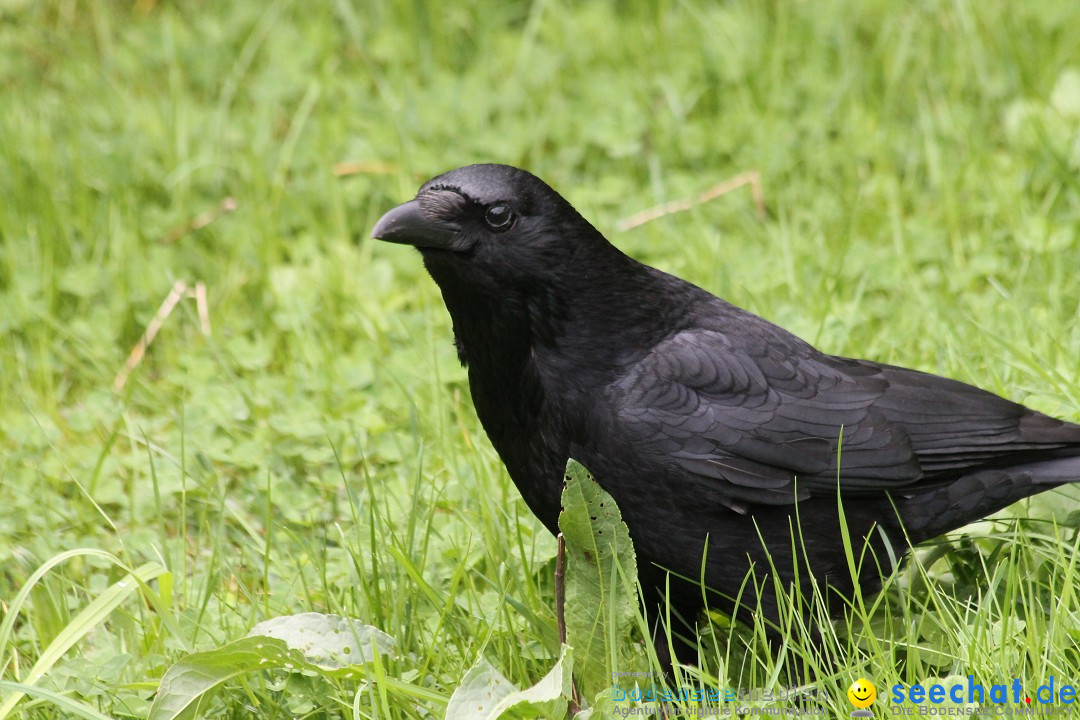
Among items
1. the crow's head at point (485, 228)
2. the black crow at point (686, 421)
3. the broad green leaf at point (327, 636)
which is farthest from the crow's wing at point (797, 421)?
the broad green leaf at point (327, 636)

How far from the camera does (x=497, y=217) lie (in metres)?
3.05

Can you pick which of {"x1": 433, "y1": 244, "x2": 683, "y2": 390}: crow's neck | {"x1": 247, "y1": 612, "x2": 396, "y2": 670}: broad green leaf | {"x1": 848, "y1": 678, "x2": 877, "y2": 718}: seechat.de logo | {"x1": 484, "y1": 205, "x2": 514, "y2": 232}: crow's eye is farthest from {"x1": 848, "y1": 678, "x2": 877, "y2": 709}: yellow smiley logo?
{"x1": 484, "y1": 205, "x2": 514, "y2": 232}: crow's eye

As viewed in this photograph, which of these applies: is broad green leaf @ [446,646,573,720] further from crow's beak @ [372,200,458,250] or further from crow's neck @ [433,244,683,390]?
crow's beak @ [372,200,458,250]

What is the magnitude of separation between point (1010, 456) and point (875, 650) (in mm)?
775

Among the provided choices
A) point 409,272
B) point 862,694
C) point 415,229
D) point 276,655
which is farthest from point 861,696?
point 409,272

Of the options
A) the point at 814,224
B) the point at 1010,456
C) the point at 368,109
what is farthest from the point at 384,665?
the point at 368,109

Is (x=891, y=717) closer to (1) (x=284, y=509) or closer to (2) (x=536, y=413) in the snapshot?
(2) (x=536, y=413)

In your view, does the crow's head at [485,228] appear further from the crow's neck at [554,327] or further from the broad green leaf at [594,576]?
the broad green leaf at [594,576]

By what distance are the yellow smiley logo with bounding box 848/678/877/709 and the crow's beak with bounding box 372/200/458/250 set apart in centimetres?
132

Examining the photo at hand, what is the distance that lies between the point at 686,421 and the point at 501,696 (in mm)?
786

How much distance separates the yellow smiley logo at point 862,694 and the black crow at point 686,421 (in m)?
0.33

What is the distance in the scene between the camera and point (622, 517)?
3.01 meters

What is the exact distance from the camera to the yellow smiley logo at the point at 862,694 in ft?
8.71

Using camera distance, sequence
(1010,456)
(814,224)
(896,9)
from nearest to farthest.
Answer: (1010,456) → (814,224) → (896,9)
